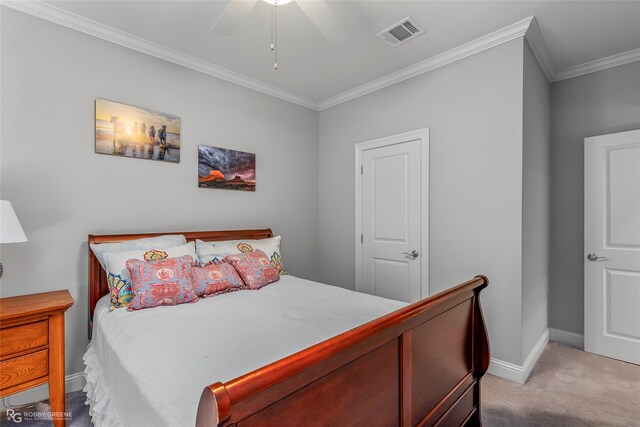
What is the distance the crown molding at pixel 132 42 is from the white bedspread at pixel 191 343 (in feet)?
6.54

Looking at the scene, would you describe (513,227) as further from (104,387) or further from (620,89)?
(104,387)

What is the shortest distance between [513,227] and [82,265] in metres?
3.29

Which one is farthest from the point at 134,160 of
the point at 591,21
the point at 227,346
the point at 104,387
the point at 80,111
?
the point at 591,21

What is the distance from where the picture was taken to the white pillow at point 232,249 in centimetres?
250

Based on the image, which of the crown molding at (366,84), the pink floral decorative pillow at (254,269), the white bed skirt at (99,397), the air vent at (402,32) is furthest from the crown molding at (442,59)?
the white bed skirt at (99,397)

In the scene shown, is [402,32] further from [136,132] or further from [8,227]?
[8,227]

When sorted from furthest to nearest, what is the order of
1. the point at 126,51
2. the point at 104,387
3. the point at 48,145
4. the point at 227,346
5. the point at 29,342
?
the point at 126,51
the point at 48,145
the point at 29,342
the point at 104,387
the point at 227,346

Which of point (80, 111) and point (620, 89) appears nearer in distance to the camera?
point (80, 111)

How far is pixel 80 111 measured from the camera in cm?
230

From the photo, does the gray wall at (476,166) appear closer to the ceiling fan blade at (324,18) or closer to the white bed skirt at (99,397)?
the ceiling fan blade at (324,18)

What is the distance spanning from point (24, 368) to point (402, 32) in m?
3.29

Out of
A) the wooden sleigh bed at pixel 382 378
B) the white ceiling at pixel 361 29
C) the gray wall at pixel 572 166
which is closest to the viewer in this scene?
the wooden sleigh bed at pixel 382 378

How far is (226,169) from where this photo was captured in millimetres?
3139

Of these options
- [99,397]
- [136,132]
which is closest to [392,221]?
[136,132]
